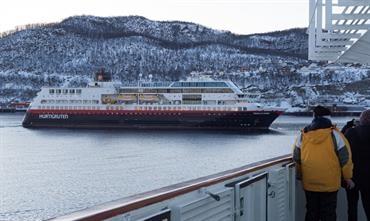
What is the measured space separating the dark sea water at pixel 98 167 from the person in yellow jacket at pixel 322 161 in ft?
37.6

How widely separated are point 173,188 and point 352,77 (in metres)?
170

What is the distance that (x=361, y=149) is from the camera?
4.17m

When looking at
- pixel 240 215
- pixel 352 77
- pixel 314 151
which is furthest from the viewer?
pixel 352 77

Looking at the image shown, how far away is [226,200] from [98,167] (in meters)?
24.1

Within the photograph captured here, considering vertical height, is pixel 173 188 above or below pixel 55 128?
above

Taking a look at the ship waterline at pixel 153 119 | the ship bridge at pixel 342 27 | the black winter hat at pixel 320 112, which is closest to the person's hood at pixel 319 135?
the black winter hat at pixel 320 112

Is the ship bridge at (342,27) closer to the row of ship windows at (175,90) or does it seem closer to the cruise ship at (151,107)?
the cruise ship at (151,107)

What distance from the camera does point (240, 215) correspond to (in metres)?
3.26

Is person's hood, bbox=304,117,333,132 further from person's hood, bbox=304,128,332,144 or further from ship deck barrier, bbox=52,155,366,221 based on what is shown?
ship deck barrier, bbox=52,155,366,221

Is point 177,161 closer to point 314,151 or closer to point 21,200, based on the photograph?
point 21,200

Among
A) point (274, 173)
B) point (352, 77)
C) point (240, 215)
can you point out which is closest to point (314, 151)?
point (274, 173)

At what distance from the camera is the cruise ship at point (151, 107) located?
2280 inches

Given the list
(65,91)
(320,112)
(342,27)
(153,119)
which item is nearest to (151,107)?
A: (153,119)

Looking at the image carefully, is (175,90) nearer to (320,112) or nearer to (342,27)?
(342,27)
